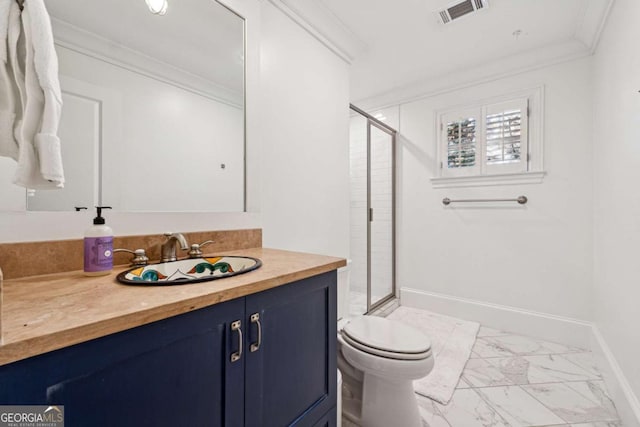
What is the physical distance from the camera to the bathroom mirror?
95 cm

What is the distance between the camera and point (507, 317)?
2418 mm

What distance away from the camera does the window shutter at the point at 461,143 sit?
2566 millimetres

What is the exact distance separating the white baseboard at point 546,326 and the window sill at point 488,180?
1095 millimetres

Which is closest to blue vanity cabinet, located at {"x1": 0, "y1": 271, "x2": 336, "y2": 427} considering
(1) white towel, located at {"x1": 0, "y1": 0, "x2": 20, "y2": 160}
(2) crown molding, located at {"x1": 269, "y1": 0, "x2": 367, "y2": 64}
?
(1) white towel, located at {"x1": 0, "y1": 0, "x2": 20, "y2": 160}

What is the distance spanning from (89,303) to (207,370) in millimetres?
297

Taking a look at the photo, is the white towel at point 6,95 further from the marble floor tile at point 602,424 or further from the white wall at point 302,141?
the marble floor tile at point 602,424

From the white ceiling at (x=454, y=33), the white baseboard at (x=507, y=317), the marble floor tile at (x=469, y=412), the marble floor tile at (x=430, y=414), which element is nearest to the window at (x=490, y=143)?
the white ceiling at (x=454, y=33)

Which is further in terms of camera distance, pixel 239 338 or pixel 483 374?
pixel 483 374

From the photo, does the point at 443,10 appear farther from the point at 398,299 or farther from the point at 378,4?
the point at 398,299

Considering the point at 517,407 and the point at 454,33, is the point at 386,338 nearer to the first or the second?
the point at 517,407

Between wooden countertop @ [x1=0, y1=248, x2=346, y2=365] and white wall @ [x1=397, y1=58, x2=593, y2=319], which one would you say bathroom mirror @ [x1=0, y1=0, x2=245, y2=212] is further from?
white wall @ [x1=397, y1=58, x2=593, y2=319]

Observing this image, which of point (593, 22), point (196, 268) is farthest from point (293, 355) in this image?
point (593, 22)

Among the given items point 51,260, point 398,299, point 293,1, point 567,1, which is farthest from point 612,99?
point 51,260

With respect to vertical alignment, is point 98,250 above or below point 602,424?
above
